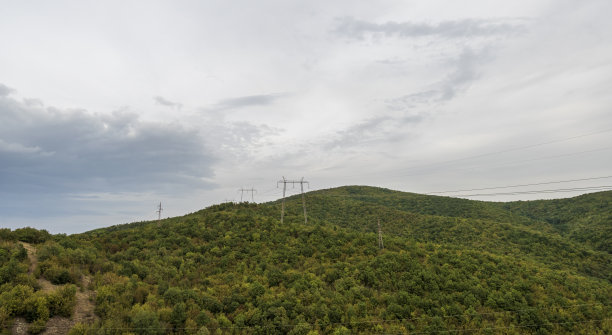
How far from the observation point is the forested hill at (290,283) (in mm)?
18688

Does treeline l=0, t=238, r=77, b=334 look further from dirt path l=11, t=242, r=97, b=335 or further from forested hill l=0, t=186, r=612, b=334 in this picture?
dirt path l=11, t=242, r=97, b=335

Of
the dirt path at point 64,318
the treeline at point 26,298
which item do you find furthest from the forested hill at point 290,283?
the dirt path at point 64,318

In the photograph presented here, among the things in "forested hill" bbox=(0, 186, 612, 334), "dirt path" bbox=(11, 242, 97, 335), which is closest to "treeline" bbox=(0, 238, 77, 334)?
"forested hill" bbox=(0, 186, 612, 334)

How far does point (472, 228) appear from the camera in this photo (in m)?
56.4

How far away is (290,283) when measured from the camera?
89.5ft

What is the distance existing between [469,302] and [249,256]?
2447 cm

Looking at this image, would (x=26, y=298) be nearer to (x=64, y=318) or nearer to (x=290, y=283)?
(x=64, y=318)

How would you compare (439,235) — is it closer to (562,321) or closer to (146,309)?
(562,321)

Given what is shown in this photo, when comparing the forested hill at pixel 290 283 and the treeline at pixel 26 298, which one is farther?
the forested hill at pixel 290 283

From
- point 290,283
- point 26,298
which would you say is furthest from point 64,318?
point 290,283

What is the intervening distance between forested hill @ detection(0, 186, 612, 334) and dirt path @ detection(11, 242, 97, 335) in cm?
30

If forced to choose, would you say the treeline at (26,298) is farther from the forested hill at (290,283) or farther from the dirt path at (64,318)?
the dirt path at (64,318)

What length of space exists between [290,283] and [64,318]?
694 inches

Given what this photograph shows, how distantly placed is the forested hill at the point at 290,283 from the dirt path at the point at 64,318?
0.99ft
